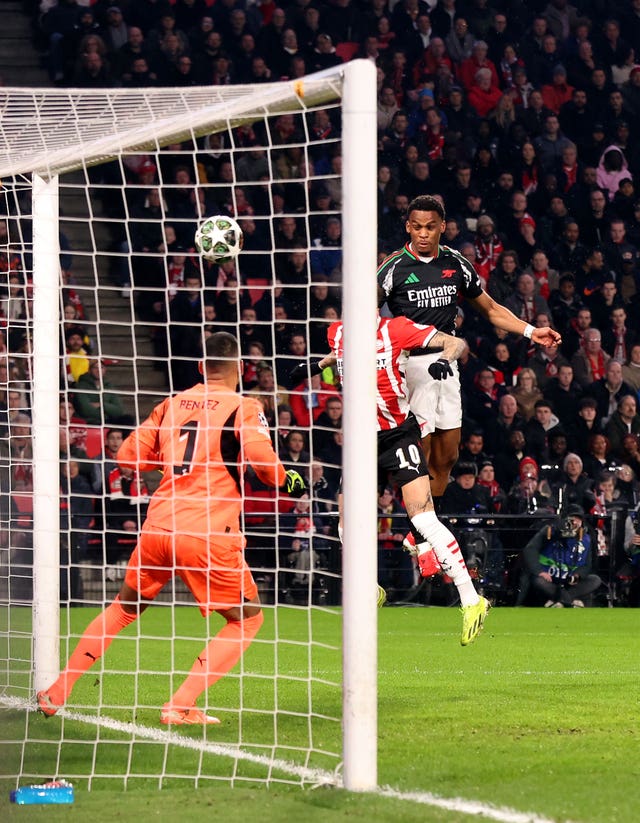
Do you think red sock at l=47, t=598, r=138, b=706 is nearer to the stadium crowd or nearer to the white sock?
the white sock

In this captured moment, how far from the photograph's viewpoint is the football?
23.2ft

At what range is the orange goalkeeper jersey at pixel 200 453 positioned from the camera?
655cm

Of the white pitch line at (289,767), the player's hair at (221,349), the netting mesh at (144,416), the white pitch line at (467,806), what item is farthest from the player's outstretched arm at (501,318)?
the white pitch line at (467,806)

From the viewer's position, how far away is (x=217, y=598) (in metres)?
6.82

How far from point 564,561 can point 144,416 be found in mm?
5025

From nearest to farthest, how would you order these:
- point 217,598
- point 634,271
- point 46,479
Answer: point 217,598
point 46,479
point 634,271

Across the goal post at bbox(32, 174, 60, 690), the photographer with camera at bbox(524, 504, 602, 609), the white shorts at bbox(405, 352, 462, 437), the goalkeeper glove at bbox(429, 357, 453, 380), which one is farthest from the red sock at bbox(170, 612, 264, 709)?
the photographer with camera at bbox(524, 504, 602, 609)

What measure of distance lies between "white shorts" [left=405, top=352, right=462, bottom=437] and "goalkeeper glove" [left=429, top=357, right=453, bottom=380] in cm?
33

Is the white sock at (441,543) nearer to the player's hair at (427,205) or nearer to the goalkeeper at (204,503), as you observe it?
the goalkeeper at (204,503)

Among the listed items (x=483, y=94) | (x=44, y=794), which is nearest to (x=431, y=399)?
(x=44, y=794)

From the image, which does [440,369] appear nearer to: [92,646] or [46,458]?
[46,458]

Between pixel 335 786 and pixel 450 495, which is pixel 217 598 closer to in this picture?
pixel 335 786

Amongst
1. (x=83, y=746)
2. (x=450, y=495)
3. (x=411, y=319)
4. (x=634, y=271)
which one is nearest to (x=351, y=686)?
(x=83, y=746)

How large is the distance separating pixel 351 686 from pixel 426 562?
2946 mm
